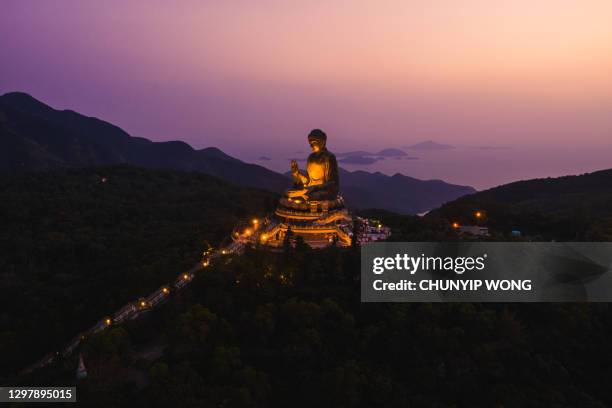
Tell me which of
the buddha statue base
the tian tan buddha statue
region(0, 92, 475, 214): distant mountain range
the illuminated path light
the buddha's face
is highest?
region(0, 92, 475, 214): distant mountain range

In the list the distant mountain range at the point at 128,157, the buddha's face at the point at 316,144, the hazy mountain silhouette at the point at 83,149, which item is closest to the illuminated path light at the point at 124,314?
the buddha's face at the point at 316,144

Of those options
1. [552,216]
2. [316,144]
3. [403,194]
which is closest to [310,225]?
[316,144]

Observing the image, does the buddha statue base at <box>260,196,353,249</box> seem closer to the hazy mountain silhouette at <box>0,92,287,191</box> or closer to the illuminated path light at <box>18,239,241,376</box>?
the illuminated path light at <box>18,239,241,376</box>

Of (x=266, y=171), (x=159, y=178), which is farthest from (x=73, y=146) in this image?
(x=159, y=178)

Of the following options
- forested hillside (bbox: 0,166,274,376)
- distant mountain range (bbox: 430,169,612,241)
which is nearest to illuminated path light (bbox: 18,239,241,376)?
forested hillside (bbox: 0,166,274,376)

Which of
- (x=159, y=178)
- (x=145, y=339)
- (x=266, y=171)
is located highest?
(x=266, y=171)

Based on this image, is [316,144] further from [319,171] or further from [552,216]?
[552,216]

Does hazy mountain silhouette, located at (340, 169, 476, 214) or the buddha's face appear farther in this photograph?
hazy mountain silhouette, located at (340, 169, 476, 214)

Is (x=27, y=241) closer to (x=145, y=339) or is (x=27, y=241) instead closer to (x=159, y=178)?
(x=145, y=339)
